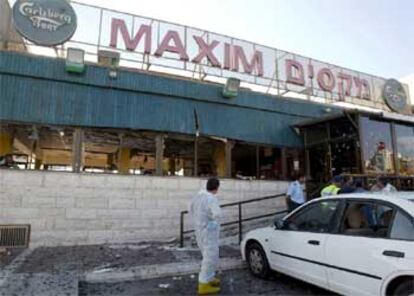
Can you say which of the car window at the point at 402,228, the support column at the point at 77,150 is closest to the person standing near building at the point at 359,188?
the car window at the point at 402,228

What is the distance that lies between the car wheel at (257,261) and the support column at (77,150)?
4.88 meters

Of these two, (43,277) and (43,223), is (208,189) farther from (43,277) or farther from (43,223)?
(43,223)

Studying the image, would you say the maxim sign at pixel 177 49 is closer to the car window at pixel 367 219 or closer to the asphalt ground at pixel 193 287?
the asphalt ground at pixel 193 287

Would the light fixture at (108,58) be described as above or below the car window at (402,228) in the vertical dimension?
above

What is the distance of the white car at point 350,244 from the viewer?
4.06 metres

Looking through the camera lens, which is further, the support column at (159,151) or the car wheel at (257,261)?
the support column at (159,151)

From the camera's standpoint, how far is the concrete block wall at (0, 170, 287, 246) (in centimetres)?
864

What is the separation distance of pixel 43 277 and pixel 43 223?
10.5ft

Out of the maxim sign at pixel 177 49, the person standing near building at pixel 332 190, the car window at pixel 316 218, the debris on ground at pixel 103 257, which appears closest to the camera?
the car window at pixel 316 218

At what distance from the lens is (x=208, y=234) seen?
221 inches

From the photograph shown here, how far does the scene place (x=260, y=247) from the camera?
6.30m

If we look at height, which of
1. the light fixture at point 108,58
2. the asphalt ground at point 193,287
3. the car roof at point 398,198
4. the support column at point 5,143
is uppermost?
the light fixture at point 108,58

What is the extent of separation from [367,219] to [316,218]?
85cm

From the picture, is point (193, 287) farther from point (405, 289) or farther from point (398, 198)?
point (398, 198)
